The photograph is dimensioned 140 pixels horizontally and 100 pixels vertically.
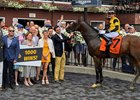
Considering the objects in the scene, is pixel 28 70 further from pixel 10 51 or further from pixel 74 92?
pixel 74 92

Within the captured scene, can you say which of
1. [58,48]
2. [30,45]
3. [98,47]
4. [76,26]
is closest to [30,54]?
[30,45]

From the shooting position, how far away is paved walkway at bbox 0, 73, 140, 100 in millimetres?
10719

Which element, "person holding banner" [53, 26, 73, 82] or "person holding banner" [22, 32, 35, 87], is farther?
"person holding banner" [53, 26, 73, 82]

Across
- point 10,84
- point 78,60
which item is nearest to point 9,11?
point 78,60

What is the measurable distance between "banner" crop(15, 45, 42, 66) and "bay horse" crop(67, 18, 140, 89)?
143 cm

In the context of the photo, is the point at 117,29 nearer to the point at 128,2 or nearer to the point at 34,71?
the point at 34,71

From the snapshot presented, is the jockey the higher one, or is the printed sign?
the jockey

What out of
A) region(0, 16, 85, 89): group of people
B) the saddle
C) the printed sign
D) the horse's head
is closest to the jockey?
the saddle

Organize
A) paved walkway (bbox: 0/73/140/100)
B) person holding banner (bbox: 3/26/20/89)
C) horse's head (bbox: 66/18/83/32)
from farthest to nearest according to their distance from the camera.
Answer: horse's head (bbox: 66/18/83/32) → person holding banner (bbox: 3/26/20/89) → paved walkway (bbox: 0/73/140/100)

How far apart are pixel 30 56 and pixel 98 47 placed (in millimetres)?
2286

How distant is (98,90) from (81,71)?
3.63 m

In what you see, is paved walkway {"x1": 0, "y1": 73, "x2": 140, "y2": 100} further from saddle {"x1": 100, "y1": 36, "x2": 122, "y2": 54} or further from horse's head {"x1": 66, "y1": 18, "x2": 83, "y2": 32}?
horse's head {"x1": 66, "y1": 18, "x2": 83, "y2": 32}

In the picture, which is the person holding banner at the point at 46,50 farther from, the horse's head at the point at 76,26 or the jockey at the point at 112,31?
the jockey at the point at 112,31

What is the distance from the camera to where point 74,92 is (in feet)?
37.6
